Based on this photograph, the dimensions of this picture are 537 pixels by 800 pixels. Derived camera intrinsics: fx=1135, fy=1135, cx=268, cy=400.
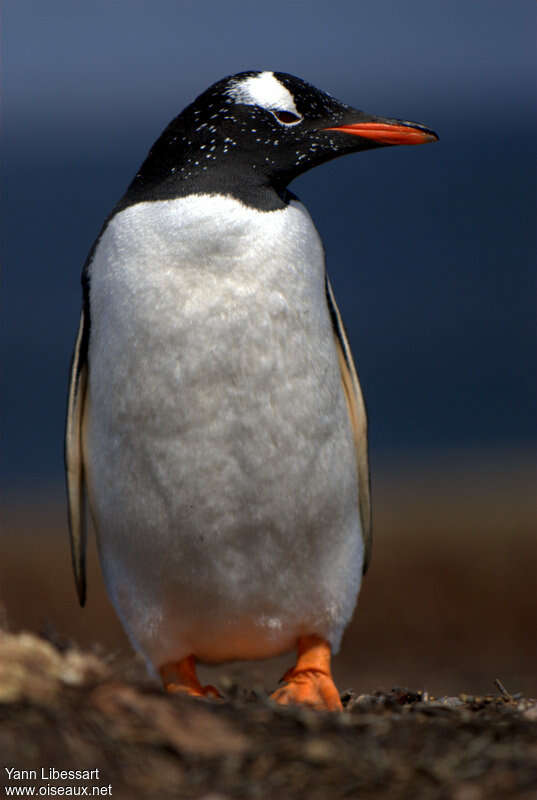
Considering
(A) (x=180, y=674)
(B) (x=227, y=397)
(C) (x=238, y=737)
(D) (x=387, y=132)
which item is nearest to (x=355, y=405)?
(B) (x=227, y=397)

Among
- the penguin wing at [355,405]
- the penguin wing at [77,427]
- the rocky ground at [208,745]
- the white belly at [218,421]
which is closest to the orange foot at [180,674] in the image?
the white belly at [218,421]

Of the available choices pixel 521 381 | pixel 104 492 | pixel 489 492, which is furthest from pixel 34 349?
pixel 104 492

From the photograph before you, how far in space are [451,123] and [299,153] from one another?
11740 cm

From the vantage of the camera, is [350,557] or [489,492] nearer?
[350,557]

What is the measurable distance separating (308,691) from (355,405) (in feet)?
3.71

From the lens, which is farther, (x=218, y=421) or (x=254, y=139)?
(x=254, y=139)

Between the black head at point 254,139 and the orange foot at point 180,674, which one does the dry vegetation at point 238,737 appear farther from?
the black head at point 254,139

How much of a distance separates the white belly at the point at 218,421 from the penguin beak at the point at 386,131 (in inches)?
14.7

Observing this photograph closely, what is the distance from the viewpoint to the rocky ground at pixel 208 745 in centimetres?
256

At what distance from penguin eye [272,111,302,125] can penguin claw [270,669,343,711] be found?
1.97 m

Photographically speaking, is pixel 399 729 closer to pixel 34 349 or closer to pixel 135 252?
pixel 135 252

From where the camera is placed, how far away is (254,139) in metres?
3.97

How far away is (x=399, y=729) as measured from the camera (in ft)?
9.58

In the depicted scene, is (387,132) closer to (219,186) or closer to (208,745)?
(219,186)
